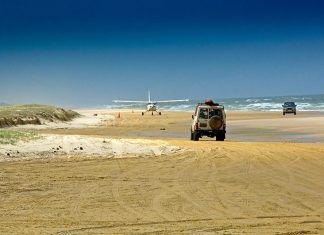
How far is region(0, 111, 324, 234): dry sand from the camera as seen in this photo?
7.84 m

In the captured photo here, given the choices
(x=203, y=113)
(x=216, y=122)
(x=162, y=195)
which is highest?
(x=203, y=113)

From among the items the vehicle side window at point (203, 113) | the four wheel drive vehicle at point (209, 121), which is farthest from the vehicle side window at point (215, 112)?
the vehicle side window at point (203, 113)

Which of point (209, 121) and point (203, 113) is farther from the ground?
point (203, 113)

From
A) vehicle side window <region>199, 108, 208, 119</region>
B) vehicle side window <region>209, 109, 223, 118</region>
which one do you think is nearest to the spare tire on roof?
vehicle side window <region>209, 109, 223, 118</region>

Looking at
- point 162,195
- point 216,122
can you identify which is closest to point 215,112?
point 216,122

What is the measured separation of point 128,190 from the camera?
35.7 feet

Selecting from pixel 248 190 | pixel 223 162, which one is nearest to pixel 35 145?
pixel 223 162

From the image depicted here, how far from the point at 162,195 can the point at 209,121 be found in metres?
17.4

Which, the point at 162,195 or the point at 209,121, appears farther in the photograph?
the point at 209,121

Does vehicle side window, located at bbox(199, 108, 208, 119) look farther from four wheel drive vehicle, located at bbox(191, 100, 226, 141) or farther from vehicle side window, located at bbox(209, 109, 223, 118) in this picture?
vehicle side window, located at bbox(209, 109, 223, 118)

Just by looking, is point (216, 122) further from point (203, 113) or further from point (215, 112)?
point (203, 113)

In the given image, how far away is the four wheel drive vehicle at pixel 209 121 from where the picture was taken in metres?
27.4

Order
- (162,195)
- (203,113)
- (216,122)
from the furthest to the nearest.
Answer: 1. (203,113)
2. (216,122)
3. (162,195)

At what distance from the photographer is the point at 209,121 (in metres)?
27.5
